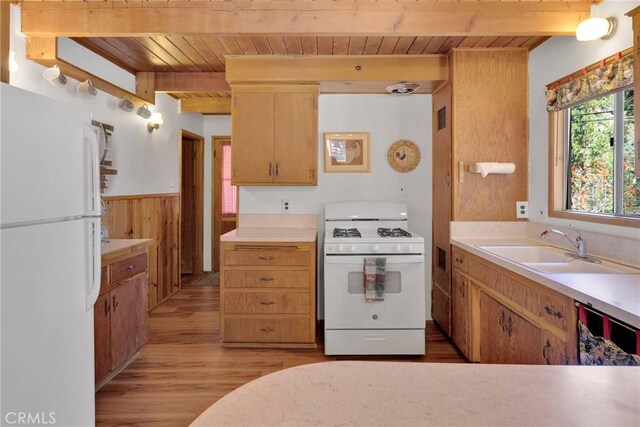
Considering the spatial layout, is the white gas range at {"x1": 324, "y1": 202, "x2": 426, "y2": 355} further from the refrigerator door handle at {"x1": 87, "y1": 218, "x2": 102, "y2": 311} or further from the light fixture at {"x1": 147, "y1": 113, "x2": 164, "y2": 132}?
the light fixture at {"x1": 147, "y1": 113, "x2": 164, "y2": 132}

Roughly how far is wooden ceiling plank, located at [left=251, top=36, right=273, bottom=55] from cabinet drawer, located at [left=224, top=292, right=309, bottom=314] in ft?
6.19

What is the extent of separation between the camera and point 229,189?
217 inches

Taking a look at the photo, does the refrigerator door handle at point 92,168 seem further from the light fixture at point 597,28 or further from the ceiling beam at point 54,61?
the light fixture at point 597,28

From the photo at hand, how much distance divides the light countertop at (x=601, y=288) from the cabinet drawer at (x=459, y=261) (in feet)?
2.07

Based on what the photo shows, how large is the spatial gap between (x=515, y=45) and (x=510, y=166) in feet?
2.96

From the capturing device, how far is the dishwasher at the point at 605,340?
1.25m

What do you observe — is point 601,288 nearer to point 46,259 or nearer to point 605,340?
point 605,340

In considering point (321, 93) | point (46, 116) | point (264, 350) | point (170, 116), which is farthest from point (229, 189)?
point (46, 116)

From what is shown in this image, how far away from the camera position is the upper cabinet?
3.18 meters

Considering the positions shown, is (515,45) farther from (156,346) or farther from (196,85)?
(156,346)

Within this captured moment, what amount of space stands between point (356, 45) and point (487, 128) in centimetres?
118

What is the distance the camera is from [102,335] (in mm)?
2254

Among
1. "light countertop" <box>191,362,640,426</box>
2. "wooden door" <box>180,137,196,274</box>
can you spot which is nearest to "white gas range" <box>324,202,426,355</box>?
"light countertop" <box>191,362,640,426</box>

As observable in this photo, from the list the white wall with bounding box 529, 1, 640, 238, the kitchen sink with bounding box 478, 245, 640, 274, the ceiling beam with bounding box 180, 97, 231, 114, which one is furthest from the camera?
the ceiling beam with bounding box 180, 97, 231, 114
